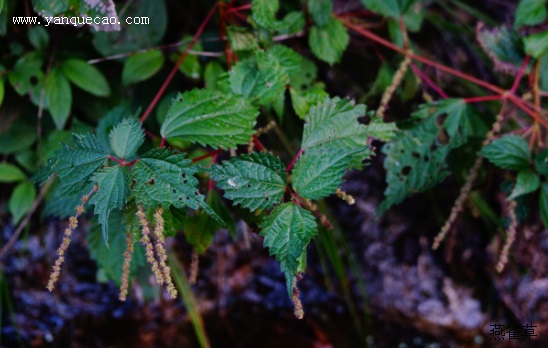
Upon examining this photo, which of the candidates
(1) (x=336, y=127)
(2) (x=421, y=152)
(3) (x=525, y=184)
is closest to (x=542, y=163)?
(3) (x=525, y=184)

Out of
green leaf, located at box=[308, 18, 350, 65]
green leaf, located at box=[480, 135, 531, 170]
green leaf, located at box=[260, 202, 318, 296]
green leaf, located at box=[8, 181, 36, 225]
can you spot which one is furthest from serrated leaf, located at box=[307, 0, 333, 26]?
green leaf, located at box=[8, 181, 36, 225]

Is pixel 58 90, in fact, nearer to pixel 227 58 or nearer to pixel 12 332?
pixel 227 58

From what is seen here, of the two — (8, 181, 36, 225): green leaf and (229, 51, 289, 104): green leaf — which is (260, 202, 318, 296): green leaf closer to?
(229, 51, 289, 104): green leaf

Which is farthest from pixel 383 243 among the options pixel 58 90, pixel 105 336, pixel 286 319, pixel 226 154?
pixel 58 90

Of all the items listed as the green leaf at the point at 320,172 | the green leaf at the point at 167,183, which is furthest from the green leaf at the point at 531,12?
the green leaf at the point at 167,183

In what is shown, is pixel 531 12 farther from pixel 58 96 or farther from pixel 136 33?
pixel 58 96
